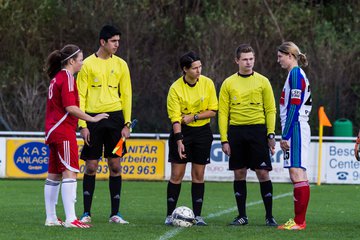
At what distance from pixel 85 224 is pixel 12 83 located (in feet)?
66.2

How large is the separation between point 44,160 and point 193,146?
11.0m

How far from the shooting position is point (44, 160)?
22328 millimetres

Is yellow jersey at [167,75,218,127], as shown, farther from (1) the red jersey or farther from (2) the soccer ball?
(1) the red jersey

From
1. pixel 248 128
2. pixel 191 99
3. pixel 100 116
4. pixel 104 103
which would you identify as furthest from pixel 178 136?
pixel 100 116

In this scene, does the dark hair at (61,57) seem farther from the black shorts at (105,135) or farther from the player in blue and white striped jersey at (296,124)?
the player in blue and white striped jersey at (296,124)

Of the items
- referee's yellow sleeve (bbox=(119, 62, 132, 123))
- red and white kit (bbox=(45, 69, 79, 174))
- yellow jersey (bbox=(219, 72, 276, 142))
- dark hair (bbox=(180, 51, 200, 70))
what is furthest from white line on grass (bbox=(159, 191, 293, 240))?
dark hair (bbox=(180, 51, 200, 70))

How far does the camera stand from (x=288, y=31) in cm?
3425

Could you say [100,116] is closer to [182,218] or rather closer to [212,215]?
[182,218]

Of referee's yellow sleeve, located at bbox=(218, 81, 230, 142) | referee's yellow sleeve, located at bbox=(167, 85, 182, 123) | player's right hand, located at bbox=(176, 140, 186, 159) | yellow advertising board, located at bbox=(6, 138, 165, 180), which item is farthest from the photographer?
yellow advertising board, located at bbox=(6, 138, 165, 180)

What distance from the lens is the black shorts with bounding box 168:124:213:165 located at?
11.7 m

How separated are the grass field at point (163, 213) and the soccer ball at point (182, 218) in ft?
0.59

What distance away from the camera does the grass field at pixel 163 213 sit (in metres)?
10.3

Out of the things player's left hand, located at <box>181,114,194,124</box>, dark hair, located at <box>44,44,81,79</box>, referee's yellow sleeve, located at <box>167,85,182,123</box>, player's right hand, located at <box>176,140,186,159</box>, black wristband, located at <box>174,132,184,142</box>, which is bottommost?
player's right hand, located at <box>176,140,186,159</box>

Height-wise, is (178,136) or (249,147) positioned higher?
(178,136)
